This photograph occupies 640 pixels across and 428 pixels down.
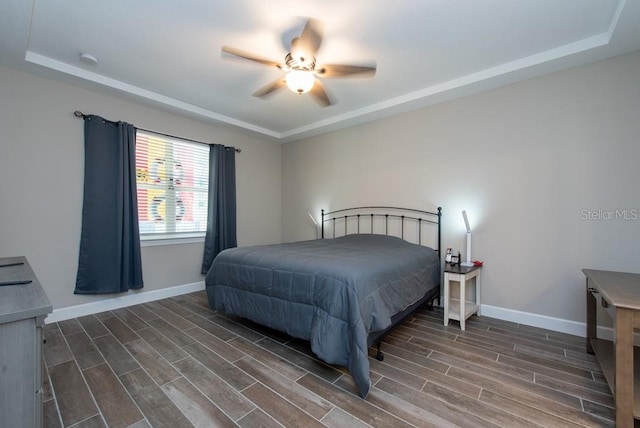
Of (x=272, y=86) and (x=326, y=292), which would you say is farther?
(x=272, y=86)

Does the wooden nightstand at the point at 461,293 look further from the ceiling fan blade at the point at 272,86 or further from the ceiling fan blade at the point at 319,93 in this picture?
the ceiling fan blade at the point at 272,86

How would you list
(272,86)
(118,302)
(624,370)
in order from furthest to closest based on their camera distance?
(118,302) < (272,86) < (624,370)

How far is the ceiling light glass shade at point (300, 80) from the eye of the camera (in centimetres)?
230

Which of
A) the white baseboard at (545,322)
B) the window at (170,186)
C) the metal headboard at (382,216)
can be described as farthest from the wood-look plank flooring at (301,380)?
the window at (170,186)

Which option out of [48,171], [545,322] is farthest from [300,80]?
[545,322]

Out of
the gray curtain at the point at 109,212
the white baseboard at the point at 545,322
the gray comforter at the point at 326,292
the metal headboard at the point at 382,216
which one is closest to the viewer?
the gray comforter at the point at 326,292

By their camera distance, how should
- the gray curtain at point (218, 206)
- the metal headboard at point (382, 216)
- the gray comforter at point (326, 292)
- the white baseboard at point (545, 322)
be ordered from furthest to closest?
the gray curtain at point (218, 206), the metal headboard at point (382, 216), the white baseboard at point (545, 322), the gray comforter at point (326, 292)

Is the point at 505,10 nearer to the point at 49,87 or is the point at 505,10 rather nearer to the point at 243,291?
the point at 243,291

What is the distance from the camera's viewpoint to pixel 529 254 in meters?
2.89

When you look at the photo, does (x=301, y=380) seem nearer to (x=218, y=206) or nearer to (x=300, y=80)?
(x=300, y=80)

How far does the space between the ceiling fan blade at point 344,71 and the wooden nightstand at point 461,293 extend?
2072 mm

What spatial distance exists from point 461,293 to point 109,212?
13.0 feet

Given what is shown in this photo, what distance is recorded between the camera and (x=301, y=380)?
1.92 m

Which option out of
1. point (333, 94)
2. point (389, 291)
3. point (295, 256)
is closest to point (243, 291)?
→ point (295, 256)
